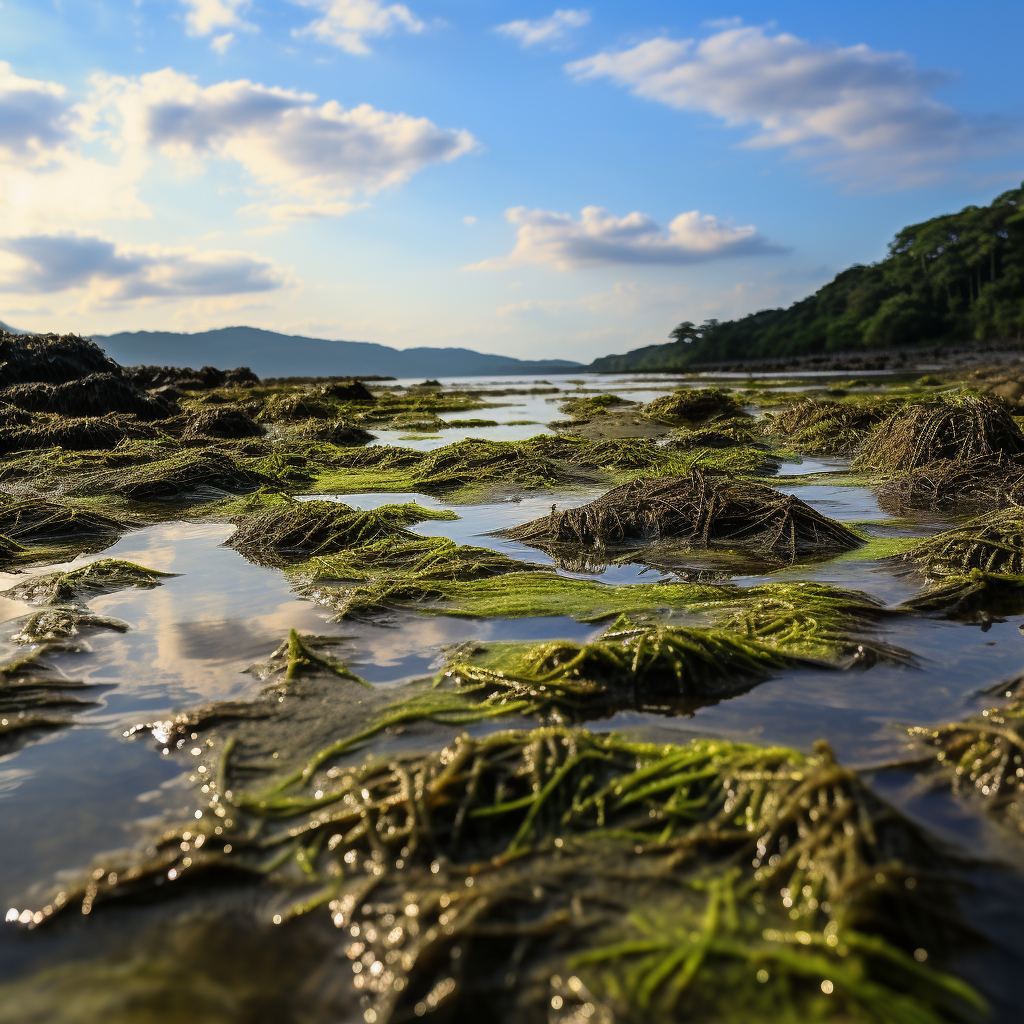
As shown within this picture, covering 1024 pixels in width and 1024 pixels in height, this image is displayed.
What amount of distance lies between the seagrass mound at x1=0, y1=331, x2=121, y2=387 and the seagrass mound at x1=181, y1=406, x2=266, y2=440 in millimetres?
5388

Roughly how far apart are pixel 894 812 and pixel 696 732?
0.76 m

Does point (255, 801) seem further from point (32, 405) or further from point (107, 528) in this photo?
point (32, 405)

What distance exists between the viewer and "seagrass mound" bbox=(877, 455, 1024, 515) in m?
6.31

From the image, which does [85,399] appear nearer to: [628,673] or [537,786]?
[628,673]

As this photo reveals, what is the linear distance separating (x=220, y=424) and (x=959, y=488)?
11027mm

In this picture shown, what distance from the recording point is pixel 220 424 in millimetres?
12797

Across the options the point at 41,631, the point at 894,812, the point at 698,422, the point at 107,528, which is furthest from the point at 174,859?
the point at 698,422

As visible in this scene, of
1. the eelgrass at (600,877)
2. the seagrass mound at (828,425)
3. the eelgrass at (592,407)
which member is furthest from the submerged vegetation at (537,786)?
the eelgrass at (592,407)

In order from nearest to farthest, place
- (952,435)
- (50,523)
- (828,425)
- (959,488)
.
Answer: (50,523)
(959,488)
(952,435)
(828,425)

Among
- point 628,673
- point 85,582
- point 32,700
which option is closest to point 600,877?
point 628,673

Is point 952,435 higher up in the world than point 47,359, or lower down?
lower down

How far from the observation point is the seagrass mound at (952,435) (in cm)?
774

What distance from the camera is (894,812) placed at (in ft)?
5.88

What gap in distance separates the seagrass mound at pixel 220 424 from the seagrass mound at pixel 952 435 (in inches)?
396
